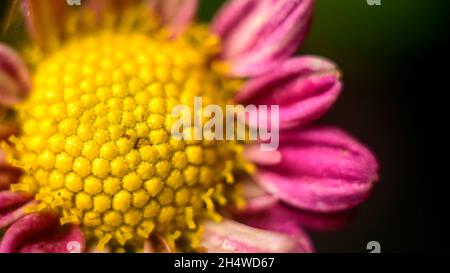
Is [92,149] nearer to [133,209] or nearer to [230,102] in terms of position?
[133,209]

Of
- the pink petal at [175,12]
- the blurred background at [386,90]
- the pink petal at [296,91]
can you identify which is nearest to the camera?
the pink petal at [296,91]

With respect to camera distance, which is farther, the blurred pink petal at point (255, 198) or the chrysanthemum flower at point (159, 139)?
the blurred pink petal at point (255, 198)

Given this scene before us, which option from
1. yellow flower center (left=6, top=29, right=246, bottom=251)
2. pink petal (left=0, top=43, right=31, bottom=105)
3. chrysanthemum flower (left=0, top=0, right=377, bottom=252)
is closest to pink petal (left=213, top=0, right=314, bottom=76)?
chrysanthemum flower (left=0, top=0, right=377, bottom=252)

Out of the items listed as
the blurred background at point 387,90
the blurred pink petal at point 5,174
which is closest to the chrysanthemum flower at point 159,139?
the blurred pink petal at point 5,174

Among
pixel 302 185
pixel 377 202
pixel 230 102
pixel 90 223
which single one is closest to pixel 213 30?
pixel 230 102

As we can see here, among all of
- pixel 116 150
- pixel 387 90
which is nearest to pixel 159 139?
pixel 116 150

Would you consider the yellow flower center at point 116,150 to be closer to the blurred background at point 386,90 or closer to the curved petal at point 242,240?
the curved petal at point 242,240

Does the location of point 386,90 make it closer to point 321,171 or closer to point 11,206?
point 321,171
